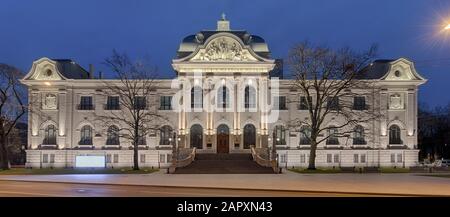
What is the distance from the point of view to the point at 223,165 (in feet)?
212

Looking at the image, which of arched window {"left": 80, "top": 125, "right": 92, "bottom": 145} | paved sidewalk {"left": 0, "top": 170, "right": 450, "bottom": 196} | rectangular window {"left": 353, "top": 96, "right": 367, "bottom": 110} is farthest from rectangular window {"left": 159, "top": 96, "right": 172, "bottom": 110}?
paved sidewalk {"left": 0, "top": 170, "right": 450, "bottom": 196}

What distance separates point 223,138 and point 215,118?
2685 millimetres

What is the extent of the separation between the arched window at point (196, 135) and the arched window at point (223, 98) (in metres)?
3.85

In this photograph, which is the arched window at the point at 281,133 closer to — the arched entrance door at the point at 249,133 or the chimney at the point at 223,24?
the arched entrance door at the point at 249,133

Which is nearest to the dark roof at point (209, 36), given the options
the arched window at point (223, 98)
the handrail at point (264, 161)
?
the arched window at point (223, 98)

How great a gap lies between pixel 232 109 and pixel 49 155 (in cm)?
2343

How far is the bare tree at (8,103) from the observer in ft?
216

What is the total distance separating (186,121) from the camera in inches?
3095

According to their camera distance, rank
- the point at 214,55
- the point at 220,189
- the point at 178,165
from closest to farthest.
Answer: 1. the point at 220,189
2. the point at 178,165
3. the point at 214,55

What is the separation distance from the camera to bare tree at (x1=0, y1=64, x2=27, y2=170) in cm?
6588

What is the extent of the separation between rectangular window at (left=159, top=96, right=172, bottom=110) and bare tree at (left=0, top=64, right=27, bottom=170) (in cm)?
1749

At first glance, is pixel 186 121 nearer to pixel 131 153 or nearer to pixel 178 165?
pixel 131 153
